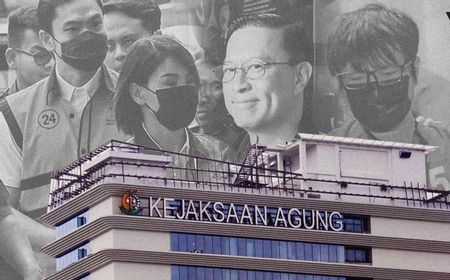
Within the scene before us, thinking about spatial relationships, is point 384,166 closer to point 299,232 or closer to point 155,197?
point 299,232

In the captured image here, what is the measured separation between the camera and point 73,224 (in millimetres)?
157375

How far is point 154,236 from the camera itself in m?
152

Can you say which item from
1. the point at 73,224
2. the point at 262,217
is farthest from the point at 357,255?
the point at 73,224

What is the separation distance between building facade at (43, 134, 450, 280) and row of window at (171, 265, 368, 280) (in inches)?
3.4

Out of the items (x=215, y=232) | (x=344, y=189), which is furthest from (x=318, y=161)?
(x=215, y=232)

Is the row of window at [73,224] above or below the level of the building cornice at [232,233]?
above

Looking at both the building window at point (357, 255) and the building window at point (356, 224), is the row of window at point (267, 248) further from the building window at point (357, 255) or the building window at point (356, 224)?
the building window at point (356, 224)

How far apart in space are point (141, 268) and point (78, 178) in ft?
39.7

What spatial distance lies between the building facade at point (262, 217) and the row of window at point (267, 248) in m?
0.09

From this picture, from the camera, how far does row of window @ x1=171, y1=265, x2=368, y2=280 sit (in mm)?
152500

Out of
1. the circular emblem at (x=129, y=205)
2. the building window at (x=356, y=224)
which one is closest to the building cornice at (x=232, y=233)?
the circular emblem at (x=129, y=205)

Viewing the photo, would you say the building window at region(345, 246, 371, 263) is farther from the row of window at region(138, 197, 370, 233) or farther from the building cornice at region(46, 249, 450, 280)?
the row of window at region(138, 197, 370, 233)

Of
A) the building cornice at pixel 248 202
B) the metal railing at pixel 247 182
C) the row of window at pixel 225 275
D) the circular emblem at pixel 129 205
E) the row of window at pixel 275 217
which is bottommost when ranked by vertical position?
the row of window at pixel 225 275

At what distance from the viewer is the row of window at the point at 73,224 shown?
156 metres
